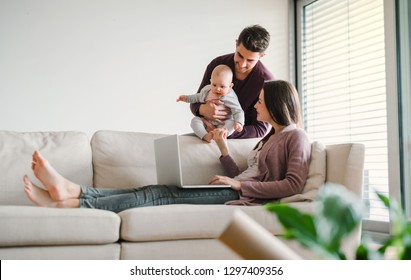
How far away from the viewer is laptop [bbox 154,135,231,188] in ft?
7.91

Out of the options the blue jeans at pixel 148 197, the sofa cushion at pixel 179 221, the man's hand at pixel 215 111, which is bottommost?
the sofa cushion at pixel 179 221

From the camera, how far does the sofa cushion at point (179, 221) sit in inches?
83.0

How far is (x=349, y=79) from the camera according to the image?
3865mm

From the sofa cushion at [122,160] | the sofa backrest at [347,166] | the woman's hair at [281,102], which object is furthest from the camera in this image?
the sofa cushion at [122,160]

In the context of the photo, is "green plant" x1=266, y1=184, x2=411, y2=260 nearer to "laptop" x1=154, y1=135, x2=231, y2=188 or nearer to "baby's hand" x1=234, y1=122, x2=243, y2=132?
"laptop" x1=154, y1=135, x2=231, y2=188

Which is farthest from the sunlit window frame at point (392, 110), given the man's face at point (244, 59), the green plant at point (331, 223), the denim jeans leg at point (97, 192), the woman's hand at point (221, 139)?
the green plant at point (331, 223)

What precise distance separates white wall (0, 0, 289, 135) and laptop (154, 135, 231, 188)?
143cm

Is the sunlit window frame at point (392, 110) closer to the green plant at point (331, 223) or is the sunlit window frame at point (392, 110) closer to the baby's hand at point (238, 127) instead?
the baby's hand at point (238, 127)

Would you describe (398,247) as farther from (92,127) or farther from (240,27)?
(240,27)

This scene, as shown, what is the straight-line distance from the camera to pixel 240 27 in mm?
4348

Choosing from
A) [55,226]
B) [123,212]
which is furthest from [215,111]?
[55,226]

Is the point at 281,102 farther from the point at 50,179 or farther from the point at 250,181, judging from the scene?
the point at 50,179

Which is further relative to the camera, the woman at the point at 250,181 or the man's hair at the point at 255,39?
the man's hair at the point at 255,39

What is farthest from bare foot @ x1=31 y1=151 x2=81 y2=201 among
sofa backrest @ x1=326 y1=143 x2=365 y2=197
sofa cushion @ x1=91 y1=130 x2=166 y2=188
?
sofa backrest @ x1=326 y1=143 x2=365 y2=197
